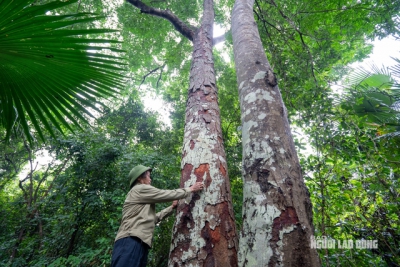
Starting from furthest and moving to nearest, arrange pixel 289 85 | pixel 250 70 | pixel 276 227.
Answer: pixel 289 85, pixel 250 70, pixel 276 227

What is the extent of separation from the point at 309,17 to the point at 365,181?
429cm

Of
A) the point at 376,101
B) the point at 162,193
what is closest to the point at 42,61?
the point at 162,193

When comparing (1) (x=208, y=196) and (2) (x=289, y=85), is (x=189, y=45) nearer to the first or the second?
(2) (x=289, y=85)

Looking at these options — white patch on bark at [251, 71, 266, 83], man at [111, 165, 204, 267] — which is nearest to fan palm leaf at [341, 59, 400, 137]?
white patch on bark at [251, 71, 266, 83]

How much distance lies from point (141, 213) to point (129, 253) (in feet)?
1.20

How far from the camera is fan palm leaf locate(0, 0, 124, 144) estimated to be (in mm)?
1138

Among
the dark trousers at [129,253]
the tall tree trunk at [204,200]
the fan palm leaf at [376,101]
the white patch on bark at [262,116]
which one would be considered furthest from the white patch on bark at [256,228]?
the fan palm leaf at [376,101]

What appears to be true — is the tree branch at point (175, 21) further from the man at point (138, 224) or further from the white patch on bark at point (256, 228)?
the white patch on bark at point (256, 228)

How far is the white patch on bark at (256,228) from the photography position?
0.98 meters

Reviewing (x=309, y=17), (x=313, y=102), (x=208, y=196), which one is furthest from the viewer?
(x=309, y=17)

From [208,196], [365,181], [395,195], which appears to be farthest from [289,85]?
[208,196]

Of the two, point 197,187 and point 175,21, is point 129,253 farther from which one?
point 175,21

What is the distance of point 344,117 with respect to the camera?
119 inches

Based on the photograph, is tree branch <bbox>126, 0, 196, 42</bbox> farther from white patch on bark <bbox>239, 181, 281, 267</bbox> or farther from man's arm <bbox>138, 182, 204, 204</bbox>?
white patch on bark <bbox>239, 181, 281, 267</bbox>
